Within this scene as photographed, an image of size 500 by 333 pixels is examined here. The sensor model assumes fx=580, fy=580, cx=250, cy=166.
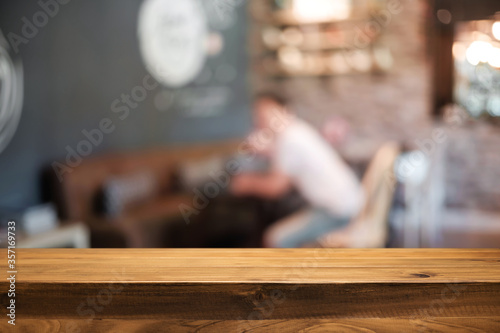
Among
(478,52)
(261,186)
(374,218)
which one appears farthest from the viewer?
(478,52)

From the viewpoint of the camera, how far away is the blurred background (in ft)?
14.2

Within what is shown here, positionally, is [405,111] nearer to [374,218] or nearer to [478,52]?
[478,52]

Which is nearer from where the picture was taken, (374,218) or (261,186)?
(374,218)

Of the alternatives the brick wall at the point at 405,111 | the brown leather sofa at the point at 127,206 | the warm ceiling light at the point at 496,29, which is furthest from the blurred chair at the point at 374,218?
the warm ceiling light at the point at 496,29

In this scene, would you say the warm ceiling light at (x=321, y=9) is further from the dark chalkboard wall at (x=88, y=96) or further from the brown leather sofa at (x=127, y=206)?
the brown leather sofa at (x=127, y=206)

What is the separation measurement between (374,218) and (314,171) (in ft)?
2.24

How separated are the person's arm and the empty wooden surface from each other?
15.2ft

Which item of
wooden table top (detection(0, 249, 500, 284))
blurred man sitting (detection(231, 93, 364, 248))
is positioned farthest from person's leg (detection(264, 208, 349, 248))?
wooden table top (detection(0, 249, 500, 284))

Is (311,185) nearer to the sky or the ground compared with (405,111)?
nearer to the ground

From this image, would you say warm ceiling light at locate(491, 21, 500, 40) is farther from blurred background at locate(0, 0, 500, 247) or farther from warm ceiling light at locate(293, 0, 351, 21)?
warm ceiling light at locate(293, 0, 351, 21)

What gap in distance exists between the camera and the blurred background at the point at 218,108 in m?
4.34

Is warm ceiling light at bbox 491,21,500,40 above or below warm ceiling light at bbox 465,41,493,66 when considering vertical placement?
above

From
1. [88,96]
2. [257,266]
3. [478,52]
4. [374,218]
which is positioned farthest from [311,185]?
[257,266]

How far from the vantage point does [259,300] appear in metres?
0.91
